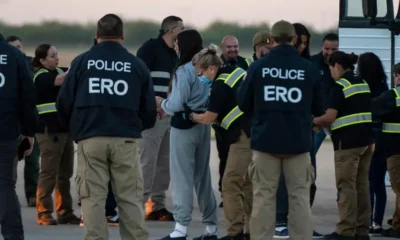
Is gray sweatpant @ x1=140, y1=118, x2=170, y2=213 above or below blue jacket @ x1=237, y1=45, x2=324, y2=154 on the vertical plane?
below

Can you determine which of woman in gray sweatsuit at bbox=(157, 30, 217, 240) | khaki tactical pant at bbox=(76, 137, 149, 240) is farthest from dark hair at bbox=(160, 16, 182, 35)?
khaki tactical pant at bbox=(76, 137, 149, 240)

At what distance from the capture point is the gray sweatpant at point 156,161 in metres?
12.4

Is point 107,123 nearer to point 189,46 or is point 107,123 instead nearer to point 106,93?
point 106,93

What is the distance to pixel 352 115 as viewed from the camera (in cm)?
1109

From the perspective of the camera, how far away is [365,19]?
13.4 meters

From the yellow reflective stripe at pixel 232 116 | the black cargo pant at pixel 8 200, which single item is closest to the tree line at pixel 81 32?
the yellow reflective stripe at pixel 232 116

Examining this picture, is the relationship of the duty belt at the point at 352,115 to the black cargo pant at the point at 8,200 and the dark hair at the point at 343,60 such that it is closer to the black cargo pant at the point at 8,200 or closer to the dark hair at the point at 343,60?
the dark hair at the point at 343,60

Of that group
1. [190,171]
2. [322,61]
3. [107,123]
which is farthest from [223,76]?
[322,61]

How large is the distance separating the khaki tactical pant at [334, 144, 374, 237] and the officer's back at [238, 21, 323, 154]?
4.71 ft

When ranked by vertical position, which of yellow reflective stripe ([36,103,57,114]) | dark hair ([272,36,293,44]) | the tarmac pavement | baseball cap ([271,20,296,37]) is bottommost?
the tarmac pavement

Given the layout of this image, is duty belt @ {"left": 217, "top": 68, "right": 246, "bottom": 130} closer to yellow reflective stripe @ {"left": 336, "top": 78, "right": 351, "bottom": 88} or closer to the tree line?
yellow reflective stripe @ {"left": 336, "top": 78, "right": 351, "bottom": 88}

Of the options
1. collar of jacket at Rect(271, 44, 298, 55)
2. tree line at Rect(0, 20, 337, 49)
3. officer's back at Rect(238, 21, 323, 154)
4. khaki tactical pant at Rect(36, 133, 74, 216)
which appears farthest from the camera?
tree line at Rect(0, 20, 337, 49)

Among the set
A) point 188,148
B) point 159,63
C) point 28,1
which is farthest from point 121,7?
point 188,148

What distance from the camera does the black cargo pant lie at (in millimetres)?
9961
